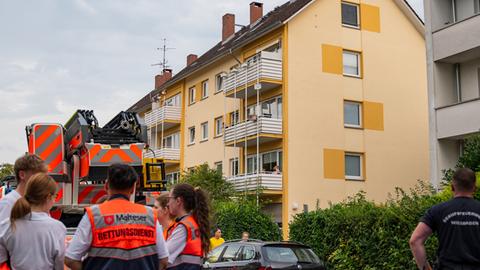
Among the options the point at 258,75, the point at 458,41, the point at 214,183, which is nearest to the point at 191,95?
the point at 258,75

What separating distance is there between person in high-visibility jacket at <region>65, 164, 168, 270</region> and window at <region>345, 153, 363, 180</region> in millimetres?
28671

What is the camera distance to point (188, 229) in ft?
20.8

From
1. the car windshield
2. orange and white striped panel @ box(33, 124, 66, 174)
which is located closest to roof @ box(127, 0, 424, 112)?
the car windshield

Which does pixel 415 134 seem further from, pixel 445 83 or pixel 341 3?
pixel 445 83

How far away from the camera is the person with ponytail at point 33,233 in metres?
5.24

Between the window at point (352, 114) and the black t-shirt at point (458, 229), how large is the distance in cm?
2777

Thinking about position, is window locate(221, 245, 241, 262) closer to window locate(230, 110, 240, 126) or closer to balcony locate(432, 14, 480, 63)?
balcony locate(432, 14, 480, 63)

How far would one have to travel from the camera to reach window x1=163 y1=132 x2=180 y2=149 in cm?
4455

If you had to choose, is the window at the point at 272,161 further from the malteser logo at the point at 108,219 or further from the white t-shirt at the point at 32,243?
the malteser logo at the point at 108,219

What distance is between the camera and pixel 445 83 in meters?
25.5

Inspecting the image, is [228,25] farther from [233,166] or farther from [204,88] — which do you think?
[233,166]

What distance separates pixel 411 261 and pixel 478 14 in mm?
11101

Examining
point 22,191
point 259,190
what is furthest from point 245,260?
point 259,190

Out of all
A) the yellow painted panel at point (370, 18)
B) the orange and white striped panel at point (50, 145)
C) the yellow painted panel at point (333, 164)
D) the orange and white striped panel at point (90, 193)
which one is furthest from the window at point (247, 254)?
the yellow painted panel at point (370, 18)
